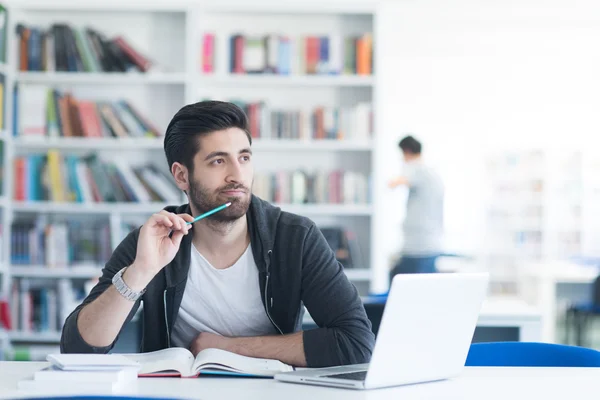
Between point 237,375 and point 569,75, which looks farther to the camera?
point 569,75

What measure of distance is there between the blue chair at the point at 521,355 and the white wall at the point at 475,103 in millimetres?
6889

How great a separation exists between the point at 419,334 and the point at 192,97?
356cm

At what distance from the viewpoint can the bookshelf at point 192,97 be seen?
15.6 ft

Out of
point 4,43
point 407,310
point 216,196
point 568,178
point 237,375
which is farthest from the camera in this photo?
point 568,178

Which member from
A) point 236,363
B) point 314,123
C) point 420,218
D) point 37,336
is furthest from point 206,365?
point 37,336

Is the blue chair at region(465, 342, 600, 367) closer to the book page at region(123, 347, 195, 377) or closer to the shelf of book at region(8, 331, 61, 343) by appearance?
the book page at region(123, 347, 195, 377)

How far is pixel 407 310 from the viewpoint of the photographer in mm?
1373

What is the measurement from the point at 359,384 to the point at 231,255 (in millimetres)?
648

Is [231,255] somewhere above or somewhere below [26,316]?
above

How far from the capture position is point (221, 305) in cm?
189

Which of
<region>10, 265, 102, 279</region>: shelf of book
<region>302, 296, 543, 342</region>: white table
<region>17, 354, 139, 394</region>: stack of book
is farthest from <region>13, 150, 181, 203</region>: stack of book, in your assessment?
<region>17, 354, 139, 394</region>: stack of book

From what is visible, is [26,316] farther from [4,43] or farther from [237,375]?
[237,375]

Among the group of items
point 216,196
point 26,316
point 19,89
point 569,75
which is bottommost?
point 26,316

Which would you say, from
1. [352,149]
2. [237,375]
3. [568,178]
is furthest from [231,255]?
[568,178]
